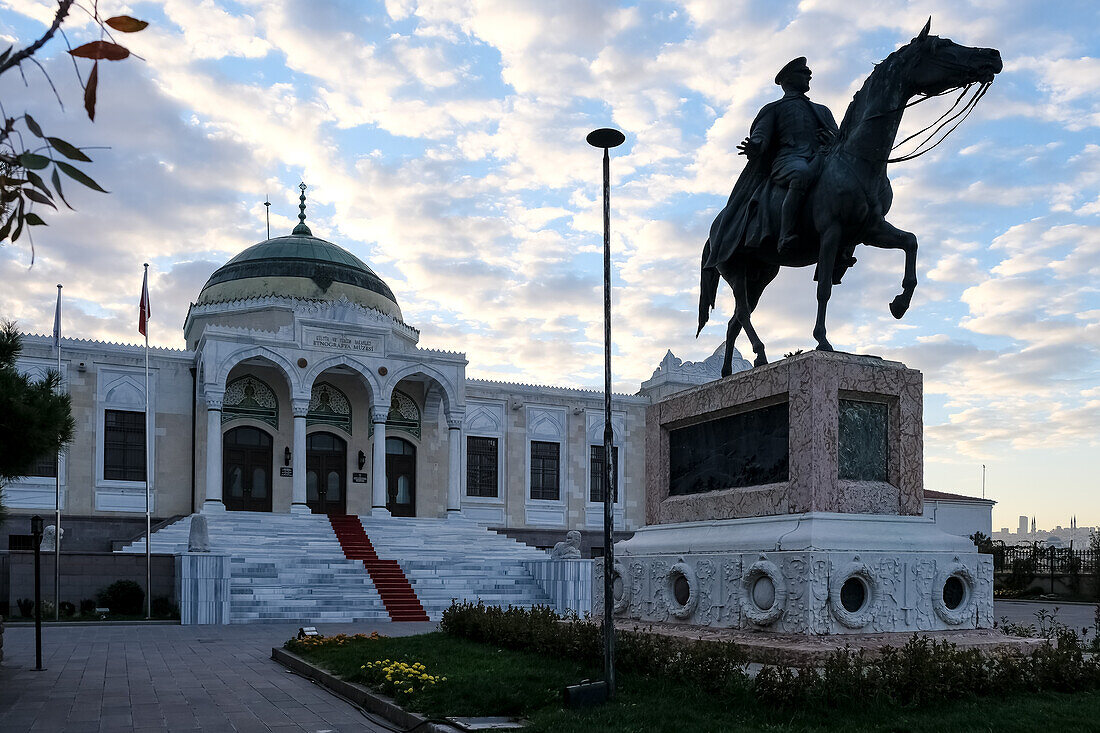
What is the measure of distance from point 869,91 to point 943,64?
74 centimetres

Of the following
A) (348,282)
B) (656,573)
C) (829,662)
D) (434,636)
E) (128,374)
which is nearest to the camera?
(829,662)

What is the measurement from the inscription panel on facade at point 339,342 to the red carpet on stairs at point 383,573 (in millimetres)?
5164

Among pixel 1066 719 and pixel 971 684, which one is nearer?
pixel 1066 719

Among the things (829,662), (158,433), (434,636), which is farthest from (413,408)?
(829,662)

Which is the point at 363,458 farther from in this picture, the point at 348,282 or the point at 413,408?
the point at 348,282

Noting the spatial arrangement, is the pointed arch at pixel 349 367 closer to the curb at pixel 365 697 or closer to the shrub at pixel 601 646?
the curb at pixel 365 697

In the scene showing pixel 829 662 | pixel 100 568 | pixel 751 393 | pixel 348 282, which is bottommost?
pixel 100 568

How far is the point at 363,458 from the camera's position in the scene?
33.2 m

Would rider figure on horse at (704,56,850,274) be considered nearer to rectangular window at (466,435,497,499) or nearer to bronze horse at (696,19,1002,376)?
bronze horse at (696,19,1002,376)

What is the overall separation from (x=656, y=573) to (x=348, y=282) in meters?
26.8

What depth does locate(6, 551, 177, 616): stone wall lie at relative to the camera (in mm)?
21672

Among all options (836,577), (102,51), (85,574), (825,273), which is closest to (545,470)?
(85,574)

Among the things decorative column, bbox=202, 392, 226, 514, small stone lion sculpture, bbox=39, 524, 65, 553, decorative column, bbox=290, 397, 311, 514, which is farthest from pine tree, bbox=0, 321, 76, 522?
decorative column, bbox=290, 397, 311, 514

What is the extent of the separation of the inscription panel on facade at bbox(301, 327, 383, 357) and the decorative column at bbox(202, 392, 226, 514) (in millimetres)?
3160
